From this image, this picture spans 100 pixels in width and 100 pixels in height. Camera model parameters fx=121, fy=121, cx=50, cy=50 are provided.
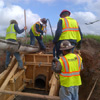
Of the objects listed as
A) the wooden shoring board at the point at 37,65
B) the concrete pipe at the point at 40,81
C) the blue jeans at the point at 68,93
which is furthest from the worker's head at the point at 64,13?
the concrete pipe at the point at 40,81

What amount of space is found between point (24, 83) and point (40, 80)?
751 mm

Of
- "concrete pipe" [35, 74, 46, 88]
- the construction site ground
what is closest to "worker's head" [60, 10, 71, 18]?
the construction site ground

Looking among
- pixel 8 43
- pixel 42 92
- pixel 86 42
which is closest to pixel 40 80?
pixel 42 92

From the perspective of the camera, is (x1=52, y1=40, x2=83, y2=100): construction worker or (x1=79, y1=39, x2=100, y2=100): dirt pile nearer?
→ (x1=52, y1=40, x2=83, y2=100): construction worker

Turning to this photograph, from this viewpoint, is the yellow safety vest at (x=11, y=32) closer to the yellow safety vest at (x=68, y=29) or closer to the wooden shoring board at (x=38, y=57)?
the wooden shoring board at (x=38, y=57)

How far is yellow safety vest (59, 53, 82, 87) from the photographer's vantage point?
7.45 ft

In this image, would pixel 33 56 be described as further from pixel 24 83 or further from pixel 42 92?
pixel 42 92

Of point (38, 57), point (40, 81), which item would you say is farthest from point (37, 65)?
point (40, 81)

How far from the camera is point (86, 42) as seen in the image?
839cm

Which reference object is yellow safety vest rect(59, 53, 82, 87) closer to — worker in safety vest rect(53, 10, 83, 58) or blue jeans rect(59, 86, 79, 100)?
blue jeans rect(59, 86, 79, 100)

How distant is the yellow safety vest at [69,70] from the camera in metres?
2.27

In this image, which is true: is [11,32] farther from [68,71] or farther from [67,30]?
[68,71]

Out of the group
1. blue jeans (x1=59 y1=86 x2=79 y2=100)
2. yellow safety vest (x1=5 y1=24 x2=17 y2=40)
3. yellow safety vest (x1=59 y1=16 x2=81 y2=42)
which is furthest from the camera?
yellow safety vest (x1=5 y1=24 x2=17 y2=40)

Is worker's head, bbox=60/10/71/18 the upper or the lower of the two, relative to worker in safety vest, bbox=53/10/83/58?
upper
